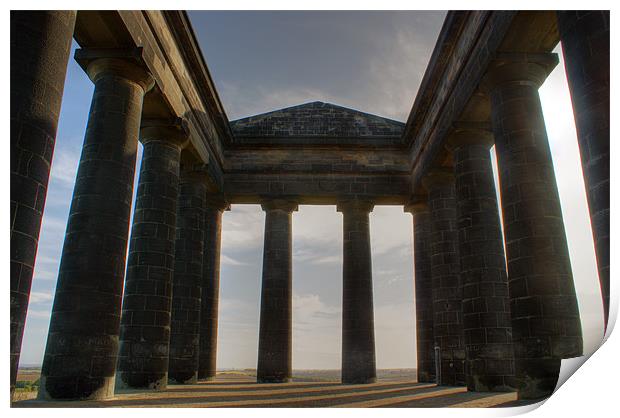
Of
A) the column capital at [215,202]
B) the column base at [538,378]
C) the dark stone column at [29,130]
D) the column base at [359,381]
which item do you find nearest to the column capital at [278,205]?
the column capital at [215,202]

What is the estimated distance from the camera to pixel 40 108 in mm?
8805

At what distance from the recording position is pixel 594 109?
8969 mm

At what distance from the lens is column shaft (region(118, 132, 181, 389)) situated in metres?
16.5

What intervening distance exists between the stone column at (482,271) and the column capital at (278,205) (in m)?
9.84

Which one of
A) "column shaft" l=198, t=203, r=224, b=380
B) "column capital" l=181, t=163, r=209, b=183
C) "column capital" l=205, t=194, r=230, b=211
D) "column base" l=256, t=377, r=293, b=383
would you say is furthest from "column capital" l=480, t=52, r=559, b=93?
"column base" l=256, t=377, r=293, b=383

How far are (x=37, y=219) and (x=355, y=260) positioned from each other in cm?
1813

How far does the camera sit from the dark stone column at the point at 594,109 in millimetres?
8680

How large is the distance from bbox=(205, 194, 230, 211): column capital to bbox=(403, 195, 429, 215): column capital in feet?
31.6

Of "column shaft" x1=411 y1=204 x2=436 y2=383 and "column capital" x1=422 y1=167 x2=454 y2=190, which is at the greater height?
"column capital" x1=422 y1=167 x2=454 y2=190

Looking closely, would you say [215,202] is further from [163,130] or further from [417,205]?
[417,205]

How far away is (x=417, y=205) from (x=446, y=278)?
522cm

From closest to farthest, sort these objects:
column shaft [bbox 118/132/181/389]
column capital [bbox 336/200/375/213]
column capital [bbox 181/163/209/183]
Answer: column shaft [bbox 118/132/181/389]
column capital [bbox 181/163/209/183]
column capital [bbox 336/200/375/213]

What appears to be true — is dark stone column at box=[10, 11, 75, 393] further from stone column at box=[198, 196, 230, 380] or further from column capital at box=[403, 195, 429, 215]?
column capital at box=[403, 195, 429, 215]

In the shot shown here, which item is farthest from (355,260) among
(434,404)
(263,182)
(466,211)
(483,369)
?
(434,404)
